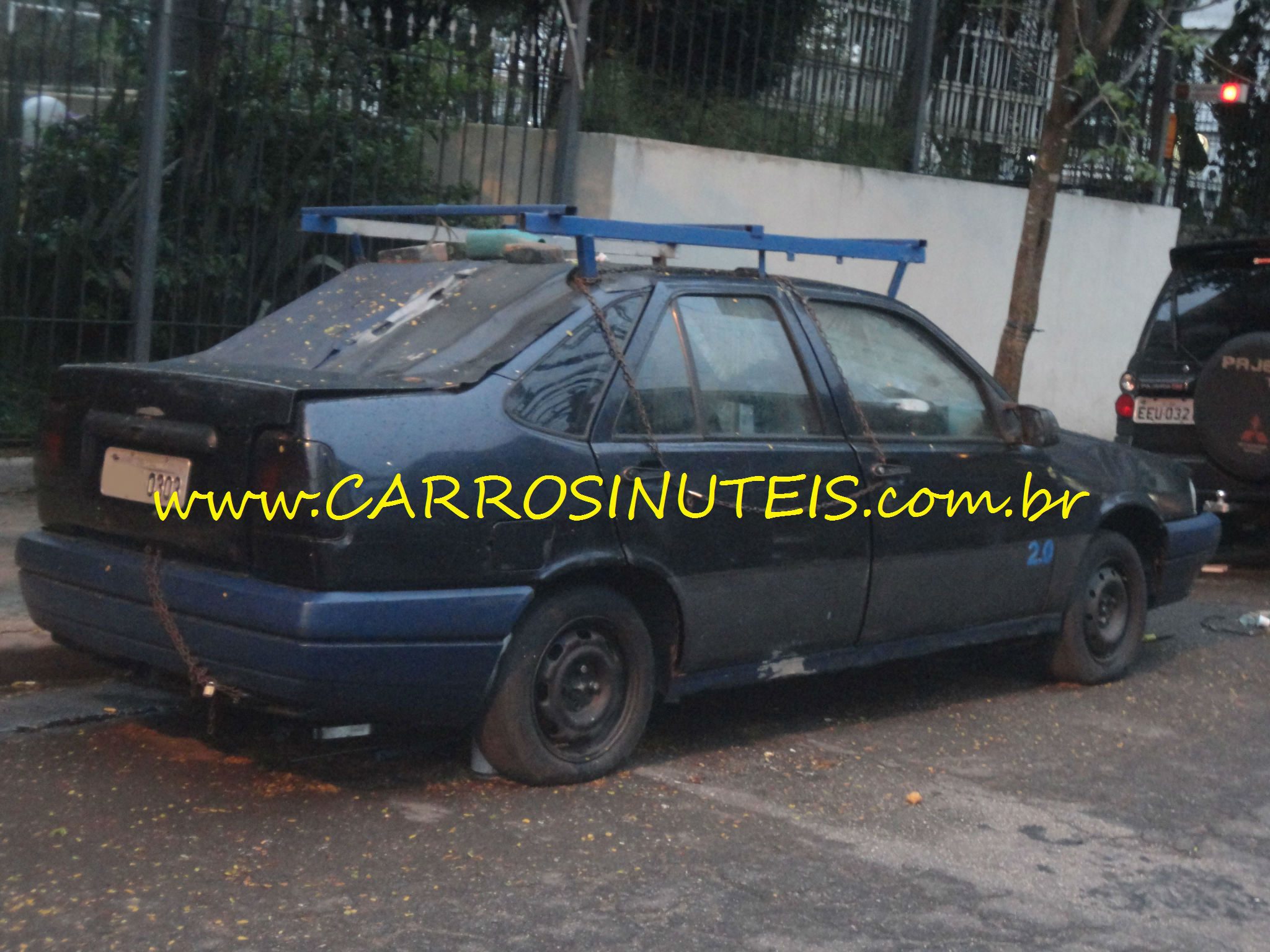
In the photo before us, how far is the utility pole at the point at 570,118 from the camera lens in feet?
32.5

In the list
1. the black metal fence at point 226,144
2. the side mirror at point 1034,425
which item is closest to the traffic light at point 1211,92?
the black metal fence at point 226,144

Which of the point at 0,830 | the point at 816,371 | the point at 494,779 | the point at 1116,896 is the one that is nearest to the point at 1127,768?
the point at 1116,896

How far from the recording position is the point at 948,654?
6938 mm

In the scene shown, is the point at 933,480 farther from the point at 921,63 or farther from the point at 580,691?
the point at 921,63

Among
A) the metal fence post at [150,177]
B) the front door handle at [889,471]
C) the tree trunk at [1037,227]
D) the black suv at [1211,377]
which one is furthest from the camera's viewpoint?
the tree trunk at [1037,227]

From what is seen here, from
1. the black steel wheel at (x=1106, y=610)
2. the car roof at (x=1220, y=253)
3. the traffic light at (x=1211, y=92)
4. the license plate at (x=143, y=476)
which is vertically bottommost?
the black steel wheel at (x=1106, y=610)

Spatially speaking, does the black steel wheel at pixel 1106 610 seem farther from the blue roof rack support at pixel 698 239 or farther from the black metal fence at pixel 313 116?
the black metal fence at pixel 313 116

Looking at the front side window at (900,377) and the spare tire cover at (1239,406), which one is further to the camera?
the spare tire cover at (1239,406)

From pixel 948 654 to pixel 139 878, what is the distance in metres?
4.03

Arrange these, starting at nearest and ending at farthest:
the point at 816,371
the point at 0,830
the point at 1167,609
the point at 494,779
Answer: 1. the point at 0,830
2. the point at 494,779
3. the point at 816,371
4. the point at 1167,609

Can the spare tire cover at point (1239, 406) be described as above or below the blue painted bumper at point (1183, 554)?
above

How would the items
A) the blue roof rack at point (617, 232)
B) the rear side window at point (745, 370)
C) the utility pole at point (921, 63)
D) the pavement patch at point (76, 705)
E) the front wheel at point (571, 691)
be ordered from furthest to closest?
the utility pole at point (921, 63), the pavement patch at point (76, 705), the rear side window at point (745, 370), the blue roof rack at point (617, 232), the front wheel at point (571, 691)

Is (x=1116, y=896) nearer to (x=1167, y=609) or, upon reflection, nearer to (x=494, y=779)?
(x=494, y=779)

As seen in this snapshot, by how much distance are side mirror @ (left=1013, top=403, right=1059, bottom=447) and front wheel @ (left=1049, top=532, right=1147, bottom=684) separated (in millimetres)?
619
